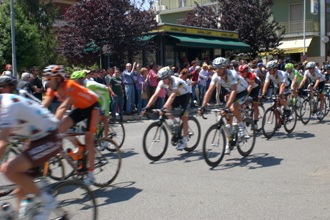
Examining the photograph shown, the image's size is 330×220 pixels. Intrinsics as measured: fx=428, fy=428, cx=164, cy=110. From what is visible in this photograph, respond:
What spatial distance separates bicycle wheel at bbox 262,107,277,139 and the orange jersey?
17.8 feet

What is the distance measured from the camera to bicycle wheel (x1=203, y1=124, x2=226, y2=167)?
7.97 meters

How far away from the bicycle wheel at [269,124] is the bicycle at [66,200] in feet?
22.4

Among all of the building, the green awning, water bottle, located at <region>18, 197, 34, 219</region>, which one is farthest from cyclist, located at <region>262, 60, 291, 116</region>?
the building

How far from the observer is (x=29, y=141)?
14.5ft

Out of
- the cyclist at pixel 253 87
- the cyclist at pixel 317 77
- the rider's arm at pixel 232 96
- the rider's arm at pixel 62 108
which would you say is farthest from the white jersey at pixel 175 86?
the cyclist at pixel 317 77

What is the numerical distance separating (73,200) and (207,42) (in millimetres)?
20028

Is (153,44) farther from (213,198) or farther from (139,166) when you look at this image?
(213,198)

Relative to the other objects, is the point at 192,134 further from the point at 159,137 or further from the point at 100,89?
the point at 100,89

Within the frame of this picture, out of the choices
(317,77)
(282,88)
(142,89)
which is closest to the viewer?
(282,88)

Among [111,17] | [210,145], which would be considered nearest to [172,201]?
[210,145]

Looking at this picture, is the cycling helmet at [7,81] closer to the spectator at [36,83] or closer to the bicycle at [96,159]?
the bicycle at [96,159]

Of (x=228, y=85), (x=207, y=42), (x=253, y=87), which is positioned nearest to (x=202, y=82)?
(x=207, y=42)

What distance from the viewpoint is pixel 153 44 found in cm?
2017

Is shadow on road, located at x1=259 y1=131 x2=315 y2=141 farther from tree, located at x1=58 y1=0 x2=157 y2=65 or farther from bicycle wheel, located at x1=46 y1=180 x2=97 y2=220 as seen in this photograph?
tree, located at x1=58 y1=0 x2=157 y2=65
